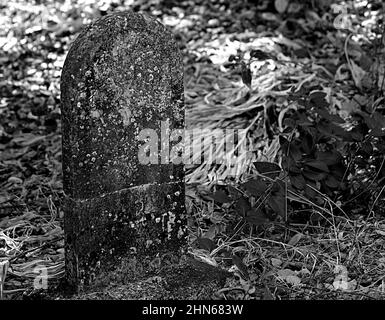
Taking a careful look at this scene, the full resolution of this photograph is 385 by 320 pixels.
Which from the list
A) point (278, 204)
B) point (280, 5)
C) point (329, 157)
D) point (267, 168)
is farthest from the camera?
point (280, 5)

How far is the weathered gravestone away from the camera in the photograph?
2652 millimetres

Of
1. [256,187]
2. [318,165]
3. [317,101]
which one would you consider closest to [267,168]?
[256,187]

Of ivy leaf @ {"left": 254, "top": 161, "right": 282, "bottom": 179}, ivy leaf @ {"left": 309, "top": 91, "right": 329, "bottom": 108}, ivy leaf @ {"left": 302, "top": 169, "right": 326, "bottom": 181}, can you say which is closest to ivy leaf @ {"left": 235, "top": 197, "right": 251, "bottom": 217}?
ivy leaf @ {"left": 254, "top": 161, "right": 282, "bottom": 179}

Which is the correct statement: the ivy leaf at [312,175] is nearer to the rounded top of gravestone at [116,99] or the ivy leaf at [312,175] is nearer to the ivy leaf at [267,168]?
the ivy leaf at [267,168]

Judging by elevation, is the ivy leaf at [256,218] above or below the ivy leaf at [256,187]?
below

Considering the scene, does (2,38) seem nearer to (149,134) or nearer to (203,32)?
(203,32)

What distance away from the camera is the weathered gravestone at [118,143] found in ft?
8.70

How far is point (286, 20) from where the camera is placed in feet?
19.1

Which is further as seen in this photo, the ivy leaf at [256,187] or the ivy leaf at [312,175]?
the ivy leaf at [312,175]

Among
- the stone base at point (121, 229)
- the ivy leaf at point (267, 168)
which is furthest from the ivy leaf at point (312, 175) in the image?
the stone base at point (121, 229)

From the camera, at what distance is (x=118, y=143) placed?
108 inches

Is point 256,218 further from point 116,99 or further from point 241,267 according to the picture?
point 116,99

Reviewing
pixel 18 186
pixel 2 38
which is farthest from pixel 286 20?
pixel 18 186
